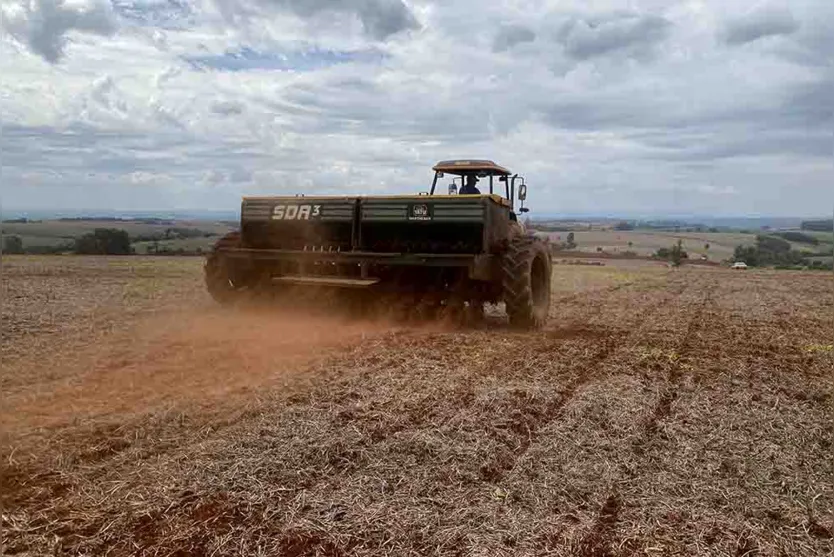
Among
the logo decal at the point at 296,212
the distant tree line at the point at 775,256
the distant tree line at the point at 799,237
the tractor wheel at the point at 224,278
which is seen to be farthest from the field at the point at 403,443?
the distant tree line at the point at 799,237

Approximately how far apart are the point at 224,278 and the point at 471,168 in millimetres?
4840

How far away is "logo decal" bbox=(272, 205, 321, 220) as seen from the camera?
12.0 m

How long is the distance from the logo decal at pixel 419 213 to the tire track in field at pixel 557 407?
3.27m

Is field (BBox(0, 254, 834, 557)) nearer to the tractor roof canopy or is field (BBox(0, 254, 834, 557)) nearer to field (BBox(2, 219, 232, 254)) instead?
the tractor roof canopy

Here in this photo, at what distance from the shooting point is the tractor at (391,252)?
11.2 metres

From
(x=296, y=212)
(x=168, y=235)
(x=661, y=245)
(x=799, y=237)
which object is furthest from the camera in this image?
(x=661, y=245)

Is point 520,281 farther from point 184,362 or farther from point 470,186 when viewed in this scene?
point 184,362

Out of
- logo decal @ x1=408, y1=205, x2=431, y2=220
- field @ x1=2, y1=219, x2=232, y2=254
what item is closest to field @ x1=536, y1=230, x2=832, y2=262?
field @ x1=2, y1=219, x2=232, y2=254

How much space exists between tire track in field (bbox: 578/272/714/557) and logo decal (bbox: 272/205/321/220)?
5924 mm

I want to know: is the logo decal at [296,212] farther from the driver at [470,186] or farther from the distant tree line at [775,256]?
the distant tree line at [775,256]

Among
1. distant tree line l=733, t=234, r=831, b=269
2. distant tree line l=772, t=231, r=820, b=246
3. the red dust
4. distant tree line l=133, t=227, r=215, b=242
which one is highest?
distant tree line l=133, t=227, r=215, b=242

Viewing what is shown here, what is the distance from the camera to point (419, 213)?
37.3 feet

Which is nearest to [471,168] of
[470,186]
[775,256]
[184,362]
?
[470,186]

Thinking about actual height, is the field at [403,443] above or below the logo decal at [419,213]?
below
